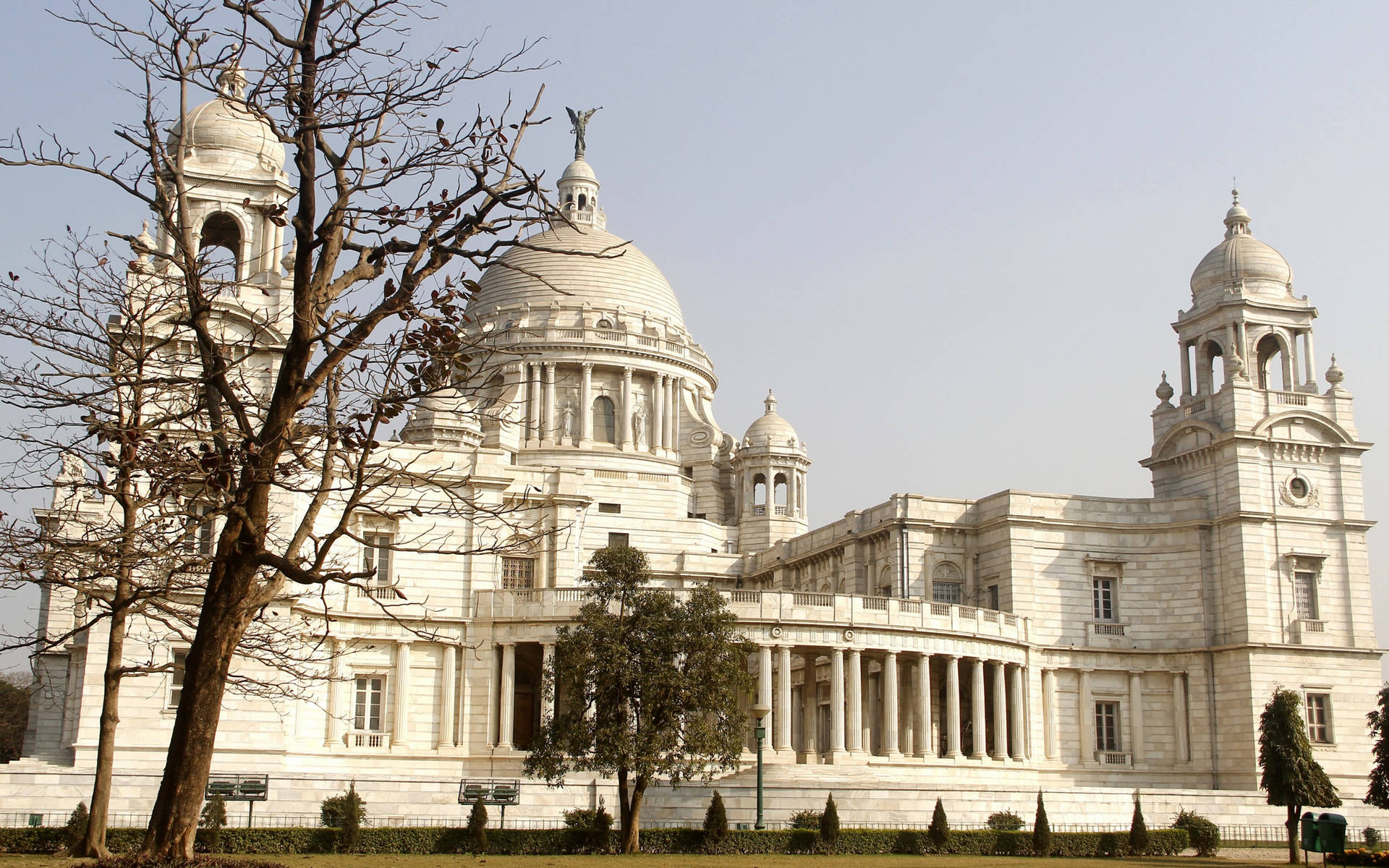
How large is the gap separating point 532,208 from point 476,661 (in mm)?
42993

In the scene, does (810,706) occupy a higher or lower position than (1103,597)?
lower

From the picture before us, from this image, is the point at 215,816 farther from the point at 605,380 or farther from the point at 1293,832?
the point at 605,380

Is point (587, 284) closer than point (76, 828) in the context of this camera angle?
No

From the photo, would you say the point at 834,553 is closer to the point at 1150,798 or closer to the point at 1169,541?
the point at 1169,541

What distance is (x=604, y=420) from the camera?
8912 cm

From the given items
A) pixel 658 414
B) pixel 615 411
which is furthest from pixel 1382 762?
pixel 615 411

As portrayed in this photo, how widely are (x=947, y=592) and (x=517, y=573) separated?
18547 mm

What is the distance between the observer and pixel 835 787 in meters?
42.4

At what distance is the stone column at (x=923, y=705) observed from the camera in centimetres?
5575

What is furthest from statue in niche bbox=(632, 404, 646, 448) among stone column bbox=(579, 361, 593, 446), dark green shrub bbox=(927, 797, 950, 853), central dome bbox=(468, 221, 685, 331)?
dark green shrub bbox=(927, 797, 950, 853)

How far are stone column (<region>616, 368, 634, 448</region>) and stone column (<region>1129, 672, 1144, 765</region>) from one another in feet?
113

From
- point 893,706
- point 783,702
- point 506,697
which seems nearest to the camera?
point 783,702

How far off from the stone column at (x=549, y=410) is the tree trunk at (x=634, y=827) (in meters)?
49.0

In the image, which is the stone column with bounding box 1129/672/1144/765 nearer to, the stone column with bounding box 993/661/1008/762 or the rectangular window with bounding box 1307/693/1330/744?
the stone column with bounding box 993/661/1008/762
